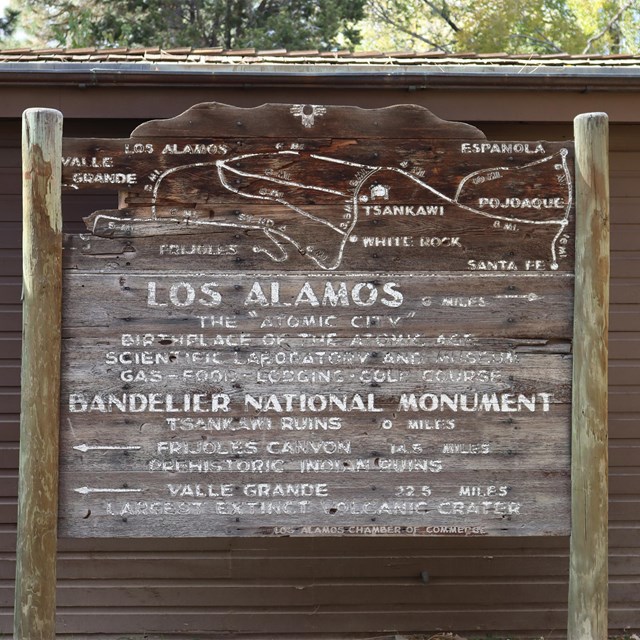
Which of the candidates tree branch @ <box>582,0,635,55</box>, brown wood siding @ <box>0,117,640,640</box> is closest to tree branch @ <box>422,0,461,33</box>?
tree branch @ <box>582,0,635,55</box>

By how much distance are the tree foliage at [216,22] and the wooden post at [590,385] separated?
1385 cm

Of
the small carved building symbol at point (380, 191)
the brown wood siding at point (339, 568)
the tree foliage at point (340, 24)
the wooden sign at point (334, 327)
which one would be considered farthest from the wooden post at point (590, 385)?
the tree foliage at point (340, 24)

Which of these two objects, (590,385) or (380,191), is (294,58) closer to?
(380,191)

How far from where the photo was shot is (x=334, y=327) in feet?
12.3

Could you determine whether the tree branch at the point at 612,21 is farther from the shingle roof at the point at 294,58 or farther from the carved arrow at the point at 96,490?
the carved arrow at the point at 96,490

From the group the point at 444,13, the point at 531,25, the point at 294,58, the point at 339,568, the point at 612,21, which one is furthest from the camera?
the point at 444,13

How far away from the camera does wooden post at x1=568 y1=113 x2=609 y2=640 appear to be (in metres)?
3.70

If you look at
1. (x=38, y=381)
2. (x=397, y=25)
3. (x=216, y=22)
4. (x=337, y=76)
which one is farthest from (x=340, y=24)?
(x=38, y=381)

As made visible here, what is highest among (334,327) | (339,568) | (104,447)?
(334,327)

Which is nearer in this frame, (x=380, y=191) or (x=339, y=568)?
(x=380, y=191)

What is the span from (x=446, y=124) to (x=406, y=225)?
52cm

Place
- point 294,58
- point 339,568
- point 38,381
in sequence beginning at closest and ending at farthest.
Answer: point 38,381, point 339,568, point 294,58

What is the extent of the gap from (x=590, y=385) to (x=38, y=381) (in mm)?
2522

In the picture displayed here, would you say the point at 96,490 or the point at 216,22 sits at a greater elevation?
the point at 216,22
